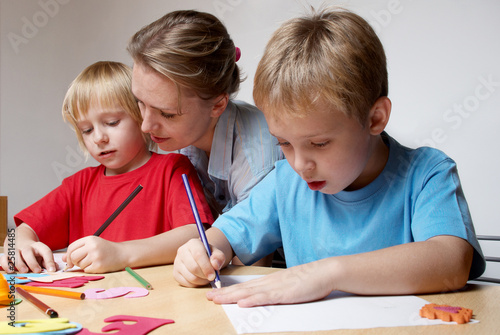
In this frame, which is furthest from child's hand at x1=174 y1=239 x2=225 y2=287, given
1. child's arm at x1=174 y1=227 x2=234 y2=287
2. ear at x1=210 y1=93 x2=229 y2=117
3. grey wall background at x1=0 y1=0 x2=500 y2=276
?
grey wall background at x1=0 y1=0 x2=500 y2=276

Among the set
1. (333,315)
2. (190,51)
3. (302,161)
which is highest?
(190,51)

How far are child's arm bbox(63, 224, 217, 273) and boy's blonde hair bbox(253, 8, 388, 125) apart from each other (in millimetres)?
303

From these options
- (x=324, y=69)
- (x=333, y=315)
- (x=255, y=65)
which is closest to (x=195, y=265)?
(x=333, y=315)

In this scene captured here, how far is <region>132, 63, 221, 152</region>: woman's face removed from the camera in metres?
0.98

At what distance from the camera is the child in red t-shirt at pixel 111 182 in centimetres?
107

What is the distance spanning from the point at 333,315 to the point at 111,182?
77 cm

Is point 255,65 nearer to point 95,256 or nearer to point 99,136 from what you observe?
point 99,136

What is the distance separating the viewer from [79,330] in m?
0.45

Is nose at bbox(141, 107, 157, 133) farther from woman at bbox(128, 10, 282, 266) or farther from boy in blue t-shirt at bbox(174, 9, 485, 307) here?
boy in blue t-shirt at bbox(174, 9, 485, 307)

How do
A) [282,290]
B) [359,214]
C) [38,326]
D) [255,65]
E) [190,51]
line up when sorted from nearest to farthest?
[38,326]
[282,290]
[359,214]
[190,51]
[255,65]

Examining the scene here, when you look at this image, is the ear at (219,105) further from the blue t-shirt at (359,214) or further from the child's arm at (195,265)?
the child's arm at (195,265)

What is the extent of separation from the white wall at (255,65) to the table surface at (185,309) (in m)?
0.79

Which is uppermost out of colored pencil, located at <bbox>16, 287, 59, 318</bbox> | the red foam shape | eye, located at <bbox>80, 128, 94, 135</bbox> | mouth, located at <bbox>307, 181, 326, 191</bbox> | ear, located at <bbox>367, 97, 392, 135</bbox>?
eye, located at <bbox>80, 128, 94, 135</bbox>

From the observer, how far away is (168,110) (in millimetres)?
992
